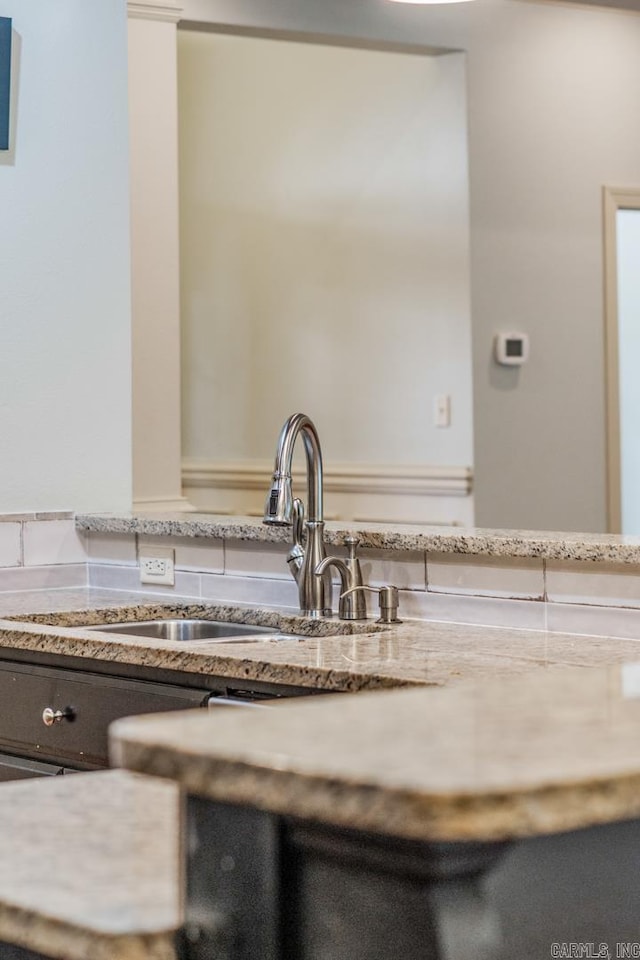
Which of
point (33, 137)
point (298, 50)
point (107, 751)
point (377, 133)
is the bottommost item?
point (107, 751)

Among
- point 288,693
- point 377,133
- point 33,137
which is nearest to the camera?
point 288,693

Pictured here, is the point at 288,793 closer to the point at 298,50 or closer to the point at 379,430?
the point at 379,430

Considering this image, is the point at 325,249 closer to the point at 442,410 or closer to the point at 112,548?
the point at 442,410

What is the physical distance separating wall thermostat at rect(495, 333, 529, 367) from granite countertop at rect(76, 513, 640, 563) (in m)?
2.02

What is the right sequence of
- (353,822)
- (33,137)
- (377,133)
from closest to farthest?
(353,822) < (33,137) < (377,133)

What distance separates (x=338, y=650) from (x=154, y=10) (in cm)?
216

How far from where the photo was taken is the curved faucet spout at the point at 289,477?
2045mm

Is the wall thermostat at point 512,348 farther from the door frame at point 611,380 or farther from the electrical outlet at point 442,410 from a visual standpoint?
the door frame at point 611,380

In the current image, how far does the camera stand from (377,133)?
473 centimetres

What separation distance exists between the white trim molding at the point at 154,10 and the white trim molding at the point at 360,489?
1.83 m

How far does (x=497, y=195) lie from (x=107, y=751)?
299 centimetres

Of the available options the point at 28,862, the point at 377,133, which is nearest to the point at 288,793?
the point at 28,862

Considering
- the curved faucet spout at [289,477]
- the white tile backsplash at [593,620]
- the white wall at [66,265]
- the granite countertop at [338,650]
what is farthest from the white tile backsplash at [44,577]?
the white tile backsplash at [593,620]

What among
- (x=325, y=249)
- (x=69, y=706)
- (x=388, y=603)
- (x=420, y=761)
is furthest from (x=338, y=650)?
(x=325, y=249)
